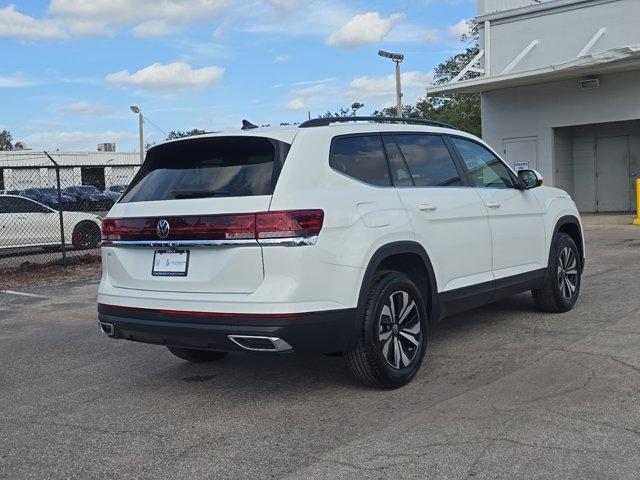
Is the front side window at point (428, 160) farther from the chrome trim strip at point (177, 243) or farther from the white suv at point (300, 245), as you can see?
the chrome trim strip at point (177, 243)

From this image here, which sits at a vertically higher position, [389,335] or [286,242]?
[286,242]

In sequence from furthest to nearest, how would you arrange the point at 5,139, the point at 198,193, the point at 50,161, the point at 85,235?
1. the point at 5,139
2. the point at 50,161
3. the point at 85,235
4. the point at 198,193

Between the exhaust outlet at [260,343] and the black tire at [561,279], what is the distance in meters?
3.58

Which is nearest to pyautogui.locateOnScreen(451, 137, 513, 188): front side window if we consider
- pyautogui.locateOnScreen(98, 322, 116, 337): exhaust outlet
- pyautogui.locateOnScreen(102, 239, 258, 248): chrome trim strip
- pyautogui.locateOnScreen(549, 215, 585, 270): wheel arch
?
pyautogui.locateOnScreen(549, 215, 585, 270): wheel arch

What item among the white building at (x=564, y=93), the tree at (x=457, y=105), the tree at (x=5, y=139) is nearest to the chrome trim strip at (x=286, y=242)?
the white building at (x=564, y=93)

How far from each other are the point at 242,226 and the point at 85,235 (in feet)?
40.8

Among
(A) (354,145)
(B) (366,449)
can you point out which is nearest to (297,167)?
(A) (354,145)

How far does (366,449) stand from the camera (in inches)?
157

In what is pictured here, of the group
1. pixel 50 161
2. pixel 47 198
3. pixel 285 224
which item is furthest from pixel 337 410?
pixel 50 161

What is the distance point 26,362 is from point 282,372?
249 cm

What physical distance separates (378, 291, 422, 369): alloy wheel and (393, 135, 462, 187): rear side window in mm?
978

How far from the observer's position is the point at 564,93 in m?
21.5

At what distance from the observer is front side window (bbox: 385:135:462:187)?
5.60m

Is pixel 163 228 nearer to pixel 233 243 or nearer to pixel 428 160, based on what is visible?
pixel 233 243
